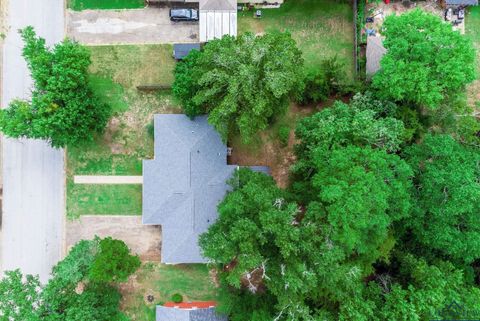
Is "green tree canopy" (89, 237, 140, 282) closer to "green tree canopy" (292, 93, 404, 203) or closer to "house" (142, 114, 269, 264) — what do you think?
"house" (142, 114, 269, 264)

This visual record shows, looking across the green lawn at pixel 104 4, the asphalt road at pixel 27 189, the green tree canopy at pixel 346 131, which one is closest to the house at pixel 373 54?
the green tree canopy at pixel 346 131

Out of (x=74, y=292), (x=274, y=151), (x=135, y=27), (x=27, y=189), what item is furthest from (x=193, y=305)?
(x=135, y=27)

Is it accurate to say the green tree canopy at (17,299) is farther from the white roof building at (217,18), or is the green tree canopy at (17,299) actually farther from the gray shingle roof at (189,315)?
the white roof building at (217,18)

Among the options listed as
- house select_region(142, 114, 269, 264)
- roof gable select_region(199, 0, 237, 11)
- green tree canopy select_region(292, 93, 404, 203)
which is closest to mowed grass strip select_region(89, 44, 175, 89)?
house select_region(142, 114, 269, 264)

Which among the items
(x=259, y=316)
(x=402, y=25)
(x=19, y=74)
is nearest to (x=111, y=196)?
(x=19, y=74)

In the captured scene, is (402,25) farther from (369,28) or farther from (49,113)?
(49,113)

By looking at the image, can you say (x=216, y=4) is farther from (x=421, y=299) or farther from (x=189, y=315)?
(x=421, y=299)
